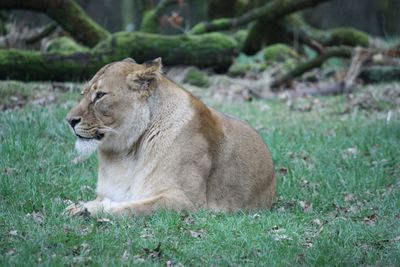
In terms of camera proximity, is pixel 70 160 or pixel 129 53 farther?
pixel 129 53

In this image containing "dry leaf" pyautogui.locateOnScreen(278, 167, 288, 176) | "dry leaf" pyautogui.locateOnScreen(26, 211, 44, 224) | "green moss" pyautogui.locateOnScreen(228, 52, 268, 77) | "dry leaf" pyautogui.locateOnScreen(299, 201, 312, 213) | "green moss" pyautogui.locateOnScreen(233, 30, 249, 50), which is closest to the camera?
"dry leaf" pyautogui.locateOnScreen(26, 211, 44, 224)

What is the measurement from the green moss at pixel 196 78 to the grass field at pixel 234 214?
295cm

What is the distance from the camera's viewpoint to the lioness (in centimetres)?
633

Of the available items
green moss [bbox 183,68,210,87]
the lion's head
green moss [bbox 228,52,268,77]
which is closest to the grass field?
the lion's head

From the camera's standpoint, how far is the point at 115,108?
6.43m

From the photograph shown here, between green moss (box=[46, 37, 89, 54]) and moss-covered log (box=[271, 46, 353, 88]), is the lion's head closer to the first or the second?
green moss (box=[46, 37, 89, 54])

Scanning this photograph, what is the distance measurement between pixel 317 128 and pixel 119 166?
4.79m

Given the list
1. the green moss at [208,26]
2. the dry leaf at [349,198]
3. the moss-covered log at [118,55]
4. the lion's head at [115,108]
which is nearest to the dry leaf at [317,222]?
the dry leaf at [349,198]

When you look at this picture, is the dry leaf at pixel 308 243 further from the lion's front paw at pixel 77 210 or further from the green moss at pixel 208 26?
the green moss at pixel 208 26

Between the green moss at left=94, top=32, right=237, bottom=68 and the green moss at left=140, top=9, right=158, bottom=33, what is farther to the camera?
the green moss at left=140, top=9, right=158, bottom=33

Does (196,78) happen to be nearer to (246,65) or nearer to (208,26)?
(246,65)

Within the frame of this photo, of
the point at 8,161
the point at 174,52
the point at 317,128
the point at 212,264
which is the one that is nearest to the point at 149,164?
the point at 212,264

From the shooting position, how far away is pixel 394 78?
14242mm

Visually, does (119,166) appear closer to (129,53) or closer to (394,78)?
(129,53)
